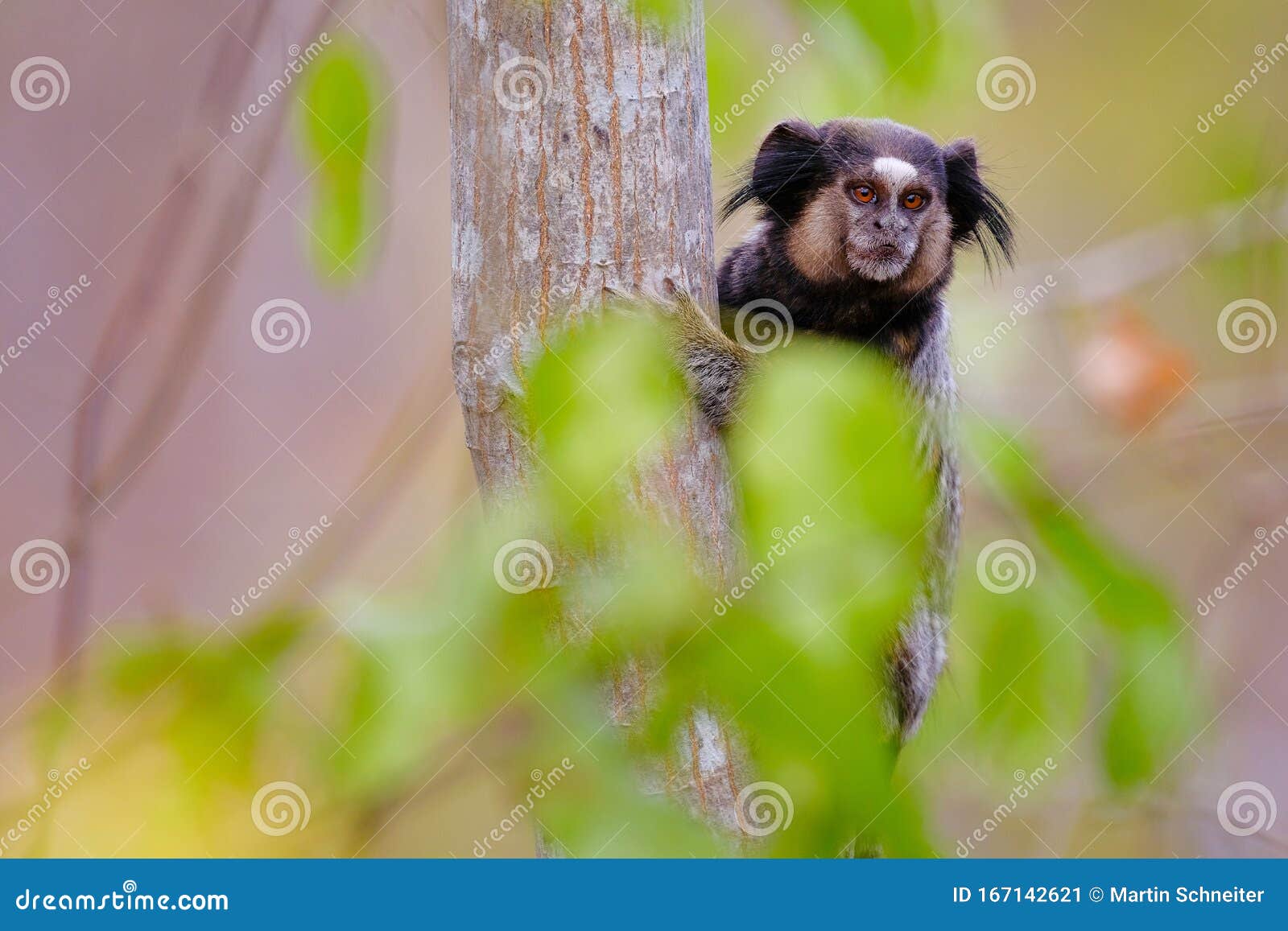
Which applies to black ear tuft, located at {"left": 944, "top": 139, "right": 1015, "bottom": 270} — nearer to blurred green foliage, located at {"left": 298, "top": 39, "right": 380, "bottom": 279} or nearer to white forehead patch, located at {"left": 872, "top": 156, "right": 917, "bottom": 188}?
white forehead patch, located at {"left": 872, "top": 156, "right": 917, "bottom": 188}

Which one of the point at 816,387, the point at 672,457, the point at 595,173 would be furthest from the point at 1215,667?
the point at 816,387

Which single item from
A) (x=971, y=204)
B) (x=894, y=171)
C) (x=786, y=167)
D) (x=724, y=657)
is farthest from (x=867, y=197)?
(x=724, y=657)

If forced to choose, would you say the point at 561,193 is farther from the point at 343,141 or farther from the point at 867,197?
the point at 867,197

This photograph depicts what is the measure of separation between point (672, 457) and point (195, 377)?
106 inches

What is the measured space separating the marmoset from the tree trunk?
1098 mm

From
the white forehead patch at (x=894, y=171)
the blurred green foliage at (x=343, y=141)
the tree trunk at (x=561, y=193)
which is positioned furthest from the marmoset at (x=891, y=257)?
the blurred green foliage at (x=343, y=141)

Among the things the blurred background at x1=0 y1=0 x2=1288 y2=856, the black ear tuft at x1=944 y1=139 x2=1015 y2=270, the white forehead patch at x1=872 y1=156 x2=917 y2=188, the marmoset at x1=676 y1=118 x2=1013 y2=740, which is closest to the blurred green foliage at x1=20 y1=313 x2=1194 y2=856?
the blurred background at x1=0 y1=0 x2=1288 y2=856

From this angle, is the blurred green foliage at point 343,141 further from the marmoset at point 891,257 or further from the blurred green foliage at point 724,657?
the marmoset at point 891,257

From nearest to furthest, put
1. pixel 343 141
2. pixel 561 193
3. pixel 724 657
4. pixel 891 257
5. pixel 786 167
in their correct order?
pixel 724 657
pixel 343 141
pixel 561 193
pixel 891 257
pixel 786 167

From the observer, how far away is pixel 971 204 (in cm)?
294

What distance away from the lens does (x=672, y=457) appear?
5.73 ft

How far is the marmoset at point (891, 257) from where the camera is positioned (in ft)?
9.02

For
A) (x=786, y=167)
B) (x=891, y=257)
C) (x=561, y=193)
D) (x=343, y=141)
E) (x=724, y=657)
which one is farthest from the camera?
(x=786, y=167)

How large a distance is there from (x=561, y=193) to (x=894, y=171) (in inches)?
52.6
